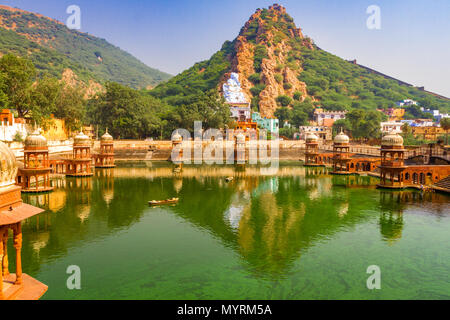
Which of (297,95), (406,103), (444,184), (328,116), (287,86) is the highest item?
(287,86)

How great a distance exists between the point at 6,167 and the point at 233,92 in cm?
12276

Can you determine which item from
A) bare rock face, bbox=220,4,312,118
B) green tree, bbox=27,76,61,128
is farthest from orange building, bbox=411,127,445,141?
green tree, bbox=27,76,61,128

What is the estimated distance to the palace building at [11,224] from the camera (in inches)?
500

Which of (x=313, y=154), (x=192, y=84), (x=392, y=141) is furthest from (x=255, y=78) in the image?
(x=392, y=141)

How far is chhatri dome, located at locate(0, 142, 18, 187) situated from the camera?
12938 mm

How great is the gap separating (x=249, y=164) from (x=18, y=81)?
1614 inches

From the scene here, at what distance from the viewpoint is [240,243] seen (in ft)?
70.9

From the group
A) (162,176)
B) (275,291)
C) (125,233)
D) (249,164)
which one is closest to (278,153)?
(249,164)

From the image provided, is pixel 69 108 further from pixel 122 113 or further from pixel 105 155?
pixel 105 155

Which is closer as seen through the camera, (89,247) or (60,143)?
(89,247)

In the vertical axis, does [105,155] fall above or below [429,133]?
below

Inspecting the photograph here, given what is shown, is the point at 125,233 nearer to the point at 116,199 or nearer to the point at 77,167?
the point at 116,199

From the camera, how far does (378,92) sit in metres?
197
